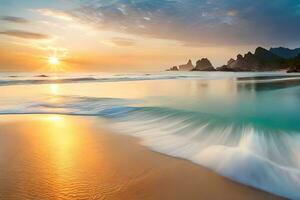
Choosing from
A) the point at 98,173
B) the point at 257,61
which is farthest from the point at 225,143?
the point at 257,61

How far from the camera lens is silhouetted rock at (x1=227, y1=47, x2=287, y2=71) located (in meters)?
165

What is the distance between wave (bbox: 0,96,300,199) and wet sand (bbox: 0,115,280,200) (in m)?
0.33

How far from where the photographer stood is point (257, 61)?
179 metres

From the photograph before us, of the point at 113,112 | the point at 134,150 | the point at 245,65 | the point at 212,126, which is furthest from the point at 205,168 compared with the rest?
the point at 245,65

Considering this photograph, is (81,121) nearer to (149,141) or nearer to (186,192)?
(149,141)

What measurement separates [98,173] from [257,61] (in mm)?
188991

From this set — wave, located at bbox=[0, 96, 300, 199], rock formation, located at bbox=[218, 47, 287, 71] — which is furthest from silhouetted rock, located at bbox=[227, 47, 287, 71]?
wave, located at bbox=[0, 96, 300, 199]

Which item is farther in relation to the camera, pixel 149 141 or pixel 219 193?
pixel 149 141

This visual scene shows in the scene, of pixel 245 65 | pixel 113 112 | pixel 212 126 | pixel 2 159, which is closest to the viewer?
pixel 2 159

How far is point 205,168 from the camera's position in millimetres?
4992

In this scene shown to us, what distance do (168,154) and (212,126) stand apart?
3268 mm

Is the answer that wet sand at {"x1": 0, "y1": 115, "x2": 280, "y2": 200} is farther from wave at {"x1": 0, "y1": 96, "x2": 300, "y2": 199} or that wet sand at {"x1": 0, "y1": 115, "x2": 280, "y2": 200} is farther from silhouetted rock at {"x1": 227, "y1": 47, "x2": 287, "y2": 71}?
silhouetted rock at {"x1": 227, "y1": 47, "x2": 287, "y2": 71}

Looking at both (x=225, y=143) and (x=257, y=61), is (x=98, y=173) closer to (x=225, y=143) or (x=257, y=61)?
(x=225, y=143)

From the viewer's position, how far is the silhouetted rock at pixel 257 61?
165000 millimetres
